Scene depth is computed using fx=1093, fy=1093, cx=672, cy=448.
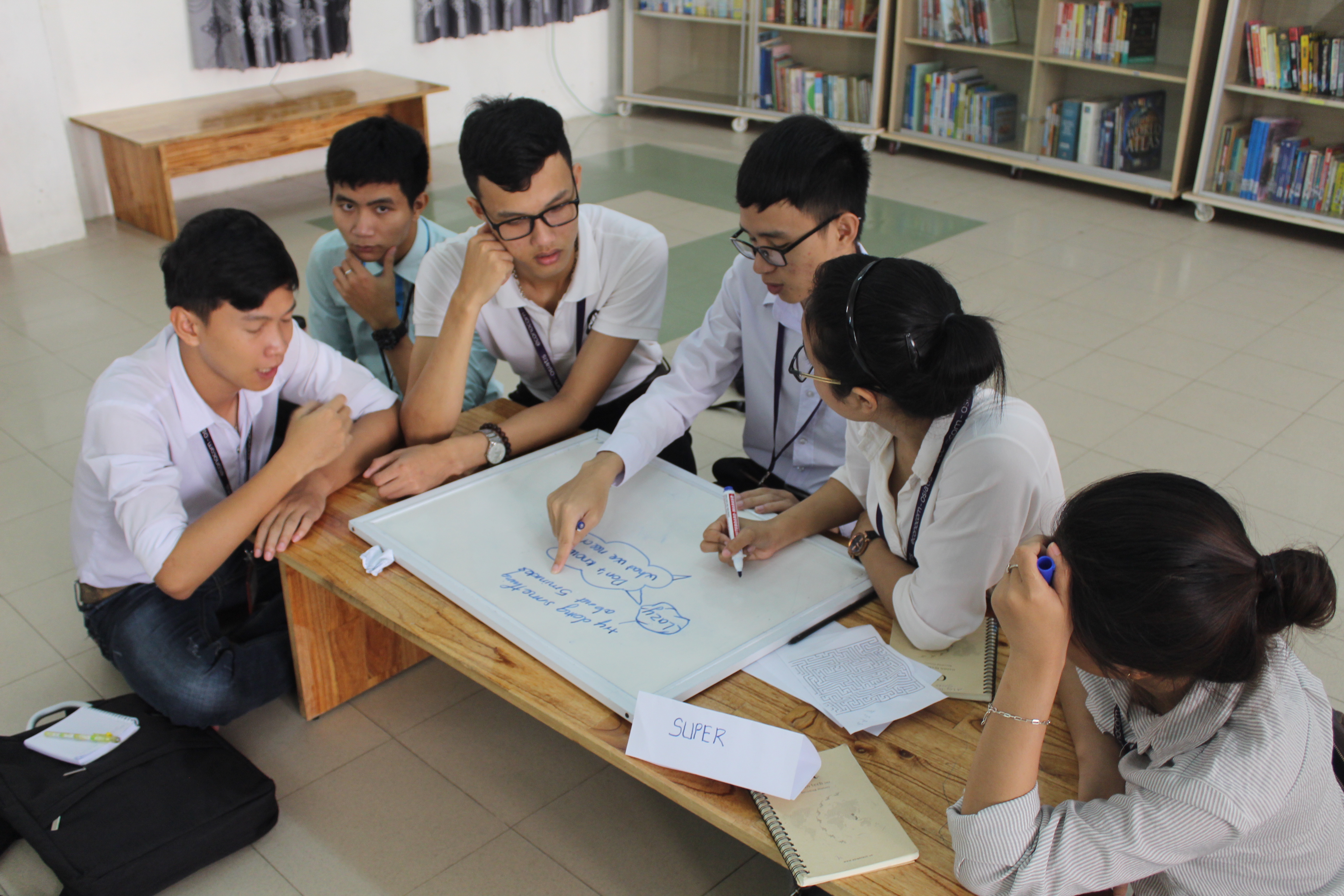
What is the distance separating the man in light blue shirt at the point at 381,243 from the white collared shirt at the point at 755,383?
2.02 feet

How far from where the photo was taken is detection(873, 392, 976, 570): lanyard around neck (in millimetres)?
1448

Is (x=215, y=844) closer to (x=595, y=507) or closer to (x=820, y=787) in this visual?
(x=595, y=507)

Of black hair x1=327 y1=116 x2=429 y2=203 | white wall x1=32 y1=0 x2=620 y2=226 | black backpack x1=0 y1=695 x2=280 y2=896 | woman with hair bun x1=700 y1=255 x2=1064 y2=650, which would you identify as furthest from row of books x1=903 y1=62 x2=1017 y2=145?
black backpack x1=0 y1=695 x2=280 y2=896

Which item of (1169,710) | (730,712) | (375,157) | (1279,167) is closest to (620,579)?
(730,712)

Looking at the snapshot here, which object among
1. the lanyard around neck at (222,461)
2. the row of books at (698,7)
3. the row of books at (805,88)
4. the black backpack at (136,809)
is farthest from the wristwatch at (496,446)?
the row of books at (698,7)

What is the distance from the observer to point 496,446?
2.00m

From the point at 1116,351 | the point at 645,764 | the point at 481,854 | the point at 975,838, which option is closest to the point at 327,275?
the point at 481,854

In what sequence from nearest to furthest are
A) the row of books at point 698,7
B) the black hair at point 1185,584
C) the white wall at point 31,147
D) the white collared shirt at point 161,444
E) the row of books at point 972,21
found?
1. the black hair at point 1185,584
2. the white collared shirt at point 161,444
3. the white wall at point 31,147
4. the row of books at point 972,21
5. the row of books at point 698,7

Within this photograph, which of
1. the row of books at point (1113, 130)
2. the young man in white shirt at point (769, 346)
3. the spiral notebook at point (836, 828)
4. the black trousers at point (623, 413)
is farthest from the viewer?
the row of books at point (1113, 130)

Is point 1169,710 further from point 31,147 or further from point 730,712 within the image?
point 31,147

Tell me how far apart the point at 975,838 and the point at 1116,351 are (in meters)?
3.11

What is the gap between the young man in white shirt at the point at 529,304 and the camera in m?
1.93

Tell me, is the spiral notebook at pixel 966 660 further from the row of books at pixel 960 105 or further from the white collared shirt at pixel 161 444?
the row of books at pixel 960 105

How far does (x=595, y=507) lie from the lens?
5.61 ft
